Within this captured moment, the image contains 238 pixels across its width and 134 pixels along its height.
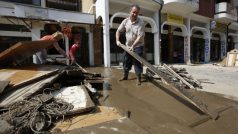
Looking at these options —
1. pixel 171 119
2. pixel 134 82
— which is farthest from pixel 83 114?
pixel 134 82

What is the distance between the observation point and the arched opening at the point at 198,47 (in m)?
21.1

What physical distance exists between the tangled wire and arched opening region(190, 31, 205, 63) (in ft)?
63.9

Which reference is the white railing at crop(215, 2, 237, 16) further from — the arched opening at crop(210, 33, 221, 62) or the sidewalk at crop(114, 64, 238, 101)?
the sidewalk at crop(114, 64, 238, 101)

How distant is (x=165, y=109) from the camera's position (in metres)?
3.94

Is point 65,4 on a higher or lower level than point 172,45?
higher

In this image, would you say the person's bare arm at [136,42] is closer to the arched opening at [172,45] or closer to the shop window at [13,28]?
the shop window at [13,28]

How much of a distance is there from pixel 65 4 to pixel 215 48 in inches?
702

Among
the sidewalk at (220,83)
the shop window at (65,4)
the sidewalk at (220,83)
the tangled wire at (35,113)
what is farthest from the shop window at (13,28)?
the sidewalk at (220,83)

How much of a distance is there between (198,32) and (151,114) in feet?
65.1

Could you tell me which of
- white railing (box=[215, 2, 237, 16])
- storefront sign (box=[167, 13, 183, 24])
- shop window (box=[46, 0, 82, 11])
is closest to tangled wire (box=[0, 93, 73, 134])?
shop window (box=[46, 0, 82, 11])

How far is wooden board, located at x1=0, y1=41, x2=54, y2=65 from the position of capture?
4.89 m

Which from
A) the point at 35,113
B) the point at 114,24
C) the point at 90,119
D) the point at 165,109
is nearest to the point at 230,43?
the point at 114,24

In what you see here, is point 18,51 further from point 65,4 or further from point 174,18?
point 174,18

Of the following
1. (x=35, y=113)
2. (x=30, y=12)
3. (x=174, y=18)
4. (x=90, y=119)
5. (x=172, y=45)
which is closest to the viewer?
(x=35, y=113)
